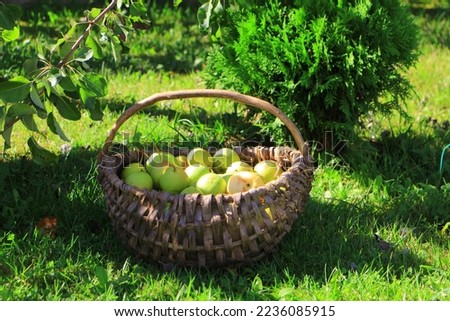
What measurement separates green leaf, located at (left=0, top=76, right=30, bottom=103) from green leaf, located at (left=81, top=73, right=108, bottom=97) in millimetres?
225

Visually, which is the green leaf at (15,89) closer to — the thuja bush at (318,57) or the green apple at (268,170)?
the green apple at (268,170)

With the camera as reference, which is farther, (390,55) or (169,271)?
(390,55)

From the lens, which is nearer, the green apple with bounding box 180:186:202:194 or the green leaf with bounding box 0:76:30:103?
the green leaf with bounding box 0:76:30:103

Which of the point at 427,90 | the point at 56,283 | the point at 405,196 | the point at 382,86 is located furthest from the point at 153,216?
the point at 427,90

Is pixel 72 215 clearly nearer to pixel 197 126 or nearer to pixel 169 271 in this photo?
pixel 169 271

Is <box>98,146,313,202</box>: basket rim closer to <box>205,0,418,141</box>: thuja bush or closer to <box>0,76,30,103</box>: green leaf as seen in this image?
<box>0,76,30,103</box>: green leaf

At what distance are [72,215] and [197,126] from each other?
1131 millimetres

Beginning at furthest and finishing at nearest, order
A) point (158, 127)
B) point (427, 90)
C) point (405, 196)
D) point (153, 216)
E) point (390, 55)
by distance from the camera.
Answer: point (427, 90), point (158, 127), point (390, 55), point (405, 196), point (153, 216)

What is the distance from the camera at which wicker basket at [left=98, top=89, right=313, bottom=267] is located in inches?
113

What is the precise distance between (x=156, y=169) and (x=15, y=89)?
0.67 metres

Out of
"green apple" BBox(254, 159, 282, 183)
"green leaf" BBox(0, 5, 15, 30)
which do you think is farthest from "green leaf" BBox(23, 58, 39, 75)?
"green apple" BBox(254, 159, 282, 183)

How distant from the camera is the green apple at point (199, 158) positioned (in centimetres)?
338

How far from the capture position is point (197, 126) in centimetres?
429

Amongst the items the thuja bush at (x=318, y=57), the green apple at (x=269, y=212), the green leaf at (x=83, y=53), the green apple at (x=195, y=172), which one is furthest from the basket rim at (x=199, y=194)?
the thuja bush at (x=318, y=57)
